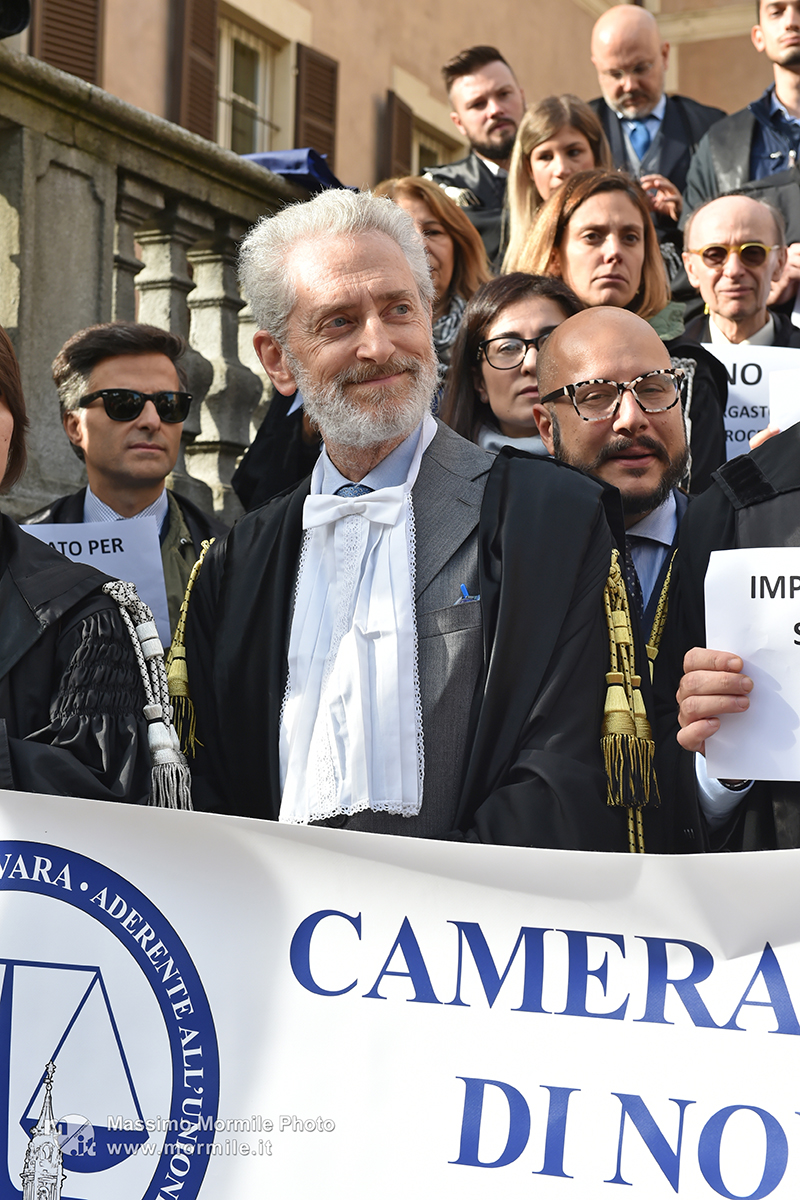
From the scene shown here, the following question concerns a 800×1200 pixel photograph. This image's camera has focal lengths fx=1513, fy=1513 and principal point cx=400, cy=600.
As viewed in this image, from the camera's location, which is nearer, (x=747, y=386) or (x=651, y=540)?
(x=651, y=540)

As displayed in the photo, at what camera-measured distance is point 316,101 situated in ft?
47.6

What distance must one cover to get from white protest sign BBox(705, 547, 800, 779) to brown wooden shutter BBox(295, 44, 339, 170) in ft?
40.9

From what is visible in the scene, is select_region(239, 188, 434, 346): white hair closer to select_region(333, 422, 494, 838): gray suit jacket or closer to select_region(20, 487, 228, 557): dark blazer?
select_region(333, 422, 494, 838): gray suit jacket

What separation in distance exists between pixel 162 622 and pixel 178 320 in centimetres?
272

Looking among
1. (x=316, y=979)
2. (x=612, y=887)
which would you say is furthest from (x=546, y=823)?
(x=316, y=979)

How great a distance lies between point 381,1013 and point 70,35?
10.9 m

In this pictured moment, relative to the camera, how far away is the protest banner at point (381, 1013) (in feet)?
6.71

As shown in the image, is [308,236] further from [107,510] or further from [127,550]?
[107,510]

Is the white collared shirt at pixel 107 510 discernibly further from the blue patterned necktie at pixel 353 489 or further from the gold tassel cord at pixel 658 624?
Answer: the gold tassel cord at pixel 658 624

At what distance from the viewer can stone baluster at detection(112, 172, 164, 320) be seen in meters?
5.96

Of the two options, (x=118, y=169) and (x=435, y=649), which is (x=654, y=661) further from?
(x=118, y=169)

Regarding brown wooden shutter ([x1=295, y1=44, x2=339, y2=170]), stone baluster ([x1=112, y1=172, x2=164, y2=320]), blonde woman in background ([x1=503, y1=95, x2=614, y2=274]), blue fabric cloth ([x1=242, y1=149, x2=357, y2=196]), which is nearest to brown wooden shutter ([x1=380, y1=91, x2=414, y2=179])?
brown wooden shutter ([x1=295, y1=44, x2=339, y2=170])

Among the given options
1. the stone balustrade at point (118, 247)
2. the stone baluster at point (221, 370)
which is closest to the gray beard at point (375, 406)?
the stone balustrade at point (118, 247)

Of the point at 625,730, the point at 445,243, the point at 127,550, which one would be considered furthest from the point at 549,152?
the point at 625,730
